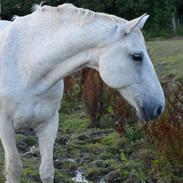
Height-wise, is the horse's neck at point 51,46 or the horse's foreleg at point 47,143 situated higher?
the horse's neck at point 51,46

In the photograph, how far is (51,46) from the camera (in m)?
3.71

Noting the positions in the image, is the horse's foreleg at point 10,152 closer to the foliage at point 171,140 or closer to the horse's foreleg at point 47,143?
the horse's foreleg at point 47,143

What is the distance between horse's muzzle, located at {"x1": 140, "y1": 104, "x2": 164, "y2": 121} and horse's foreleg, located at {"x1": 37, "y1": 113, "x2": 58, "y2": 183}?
86cm

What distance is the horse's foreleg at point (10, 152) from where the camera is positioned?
394 cm

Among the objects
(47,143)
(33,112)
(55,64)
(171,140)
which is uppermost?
(55,64)

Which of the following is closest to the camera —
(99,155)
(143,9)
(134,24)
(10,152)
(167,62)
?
(134,24)

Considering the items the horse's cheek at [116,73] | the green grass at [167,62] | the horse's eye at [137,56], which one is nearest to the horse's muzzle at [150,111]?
the horse's cheek at [116,73]

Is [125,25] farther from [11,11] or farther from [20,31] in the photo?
[11,11]

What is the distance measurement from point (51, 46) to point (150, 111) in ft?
2.75

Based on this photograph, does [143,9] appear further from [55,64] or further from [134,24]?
[134,24]

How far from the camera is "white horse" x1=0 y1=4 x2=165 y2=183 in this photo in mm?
3408

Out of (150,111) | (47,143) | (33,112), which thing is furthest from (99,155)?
(150,111)

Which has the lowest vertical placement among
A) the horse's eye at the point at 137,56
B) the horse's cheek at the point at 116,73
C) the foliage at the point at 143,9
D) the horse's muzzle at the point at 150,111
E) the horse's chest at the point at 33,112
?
the foliage at the point at 143,9

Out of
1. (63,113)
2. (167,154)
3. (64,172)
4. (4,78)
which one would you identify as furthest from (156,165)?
(63,113)
